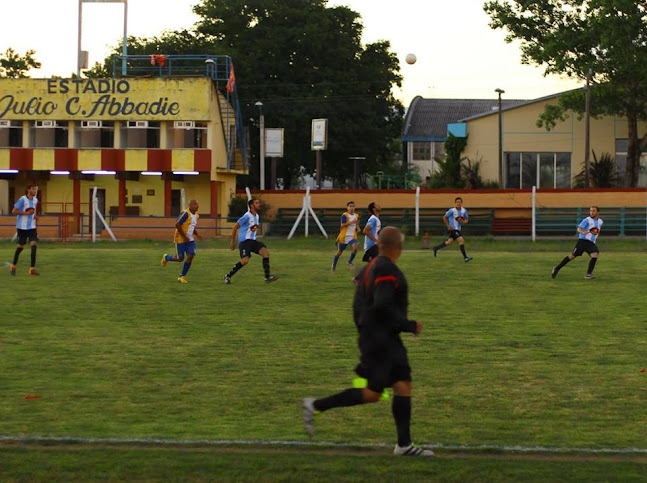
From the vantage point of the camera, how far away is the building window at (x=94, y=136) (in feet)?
172

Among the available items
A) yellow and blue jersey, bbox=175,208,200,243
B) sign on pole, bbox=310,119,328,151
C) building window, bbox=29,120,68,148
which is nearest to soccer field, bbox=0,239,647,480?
yellow and blue jersey, bbox=175,208,200,243

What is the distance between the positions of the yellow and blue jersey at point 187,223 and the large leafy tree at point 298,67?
150 ft

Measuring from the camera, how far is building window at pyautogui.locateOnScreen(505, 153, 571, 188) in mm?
59656

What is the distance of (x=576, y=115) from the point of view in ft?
195

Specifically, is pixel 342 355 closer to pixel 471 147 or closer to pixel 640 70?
pixel 640 70

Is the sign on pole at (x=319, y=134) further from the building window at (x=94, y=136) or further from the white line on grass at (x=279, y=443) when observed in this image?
the white line on grass at (x=279, y=443)

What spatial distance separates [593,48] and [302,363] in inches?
1767

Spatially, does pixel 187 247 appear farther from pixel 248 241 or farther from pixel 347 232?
pixel 347 232

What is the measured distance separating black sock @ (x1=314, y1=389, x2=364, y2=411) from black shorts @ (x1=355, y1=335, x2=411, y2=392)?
0.13 m

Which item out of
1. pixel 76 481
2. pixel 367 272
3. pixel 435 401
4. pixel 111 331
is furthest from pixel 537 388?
pixel 111 331

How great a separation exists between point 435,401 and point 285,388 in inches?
59.4

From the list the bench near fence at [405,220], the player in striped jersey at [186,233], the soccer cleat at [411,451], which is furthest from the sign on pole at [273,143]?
the soccer cleat at [411,451]

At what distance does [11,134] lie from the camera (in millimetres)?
52812

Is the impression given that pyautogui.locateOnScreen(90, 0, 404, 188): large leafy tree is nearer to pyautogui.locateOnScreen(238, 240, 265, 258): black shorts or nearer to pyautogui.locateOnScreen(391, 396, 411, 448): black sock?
pyautogui.locateOnScreen(238, 240, 265, 258): black shorts
